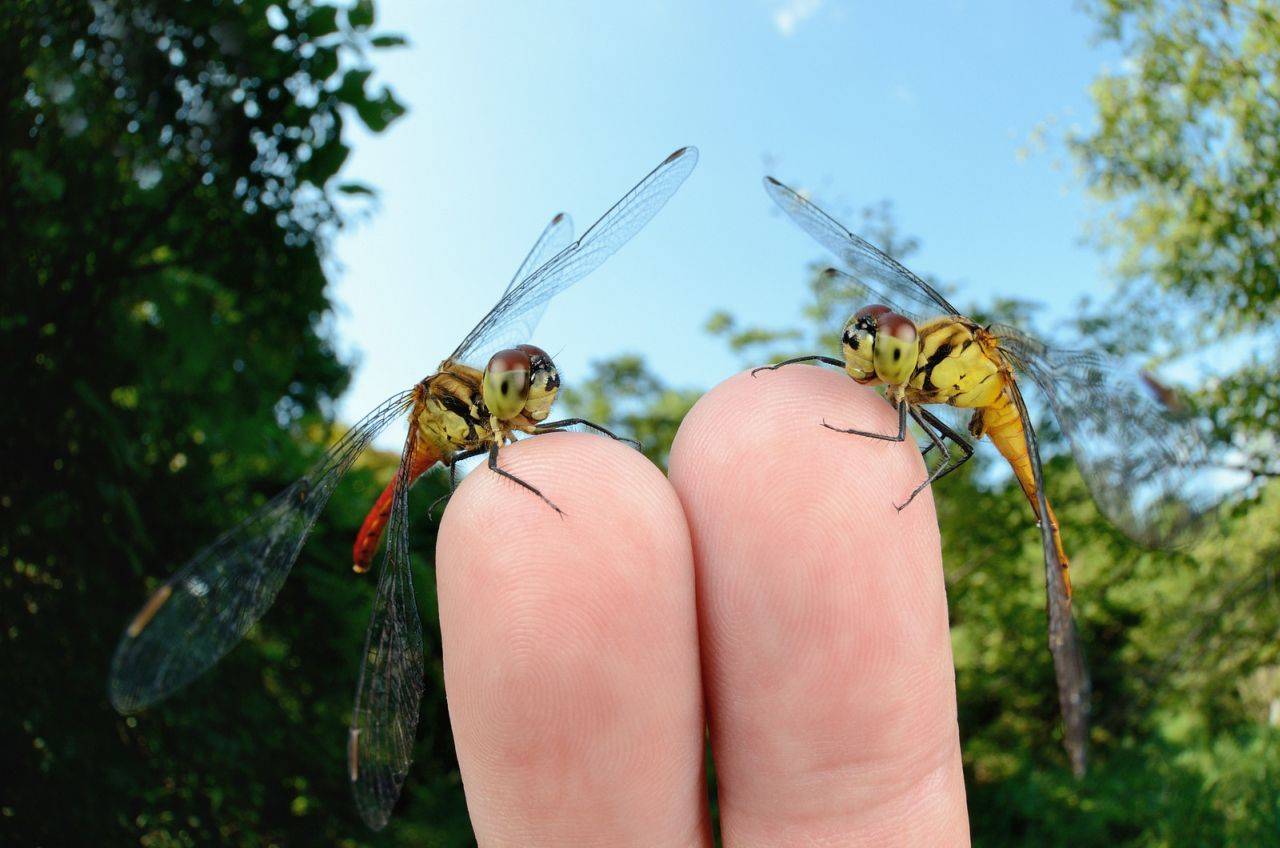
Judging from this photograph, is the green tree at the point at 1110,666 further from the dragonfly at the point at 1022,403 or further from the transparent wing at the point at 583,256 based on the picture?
the transparent wing at the point at 583,256

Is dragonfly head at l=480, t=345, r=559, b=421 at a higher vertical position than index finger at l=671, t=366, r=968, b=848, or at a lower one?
higher

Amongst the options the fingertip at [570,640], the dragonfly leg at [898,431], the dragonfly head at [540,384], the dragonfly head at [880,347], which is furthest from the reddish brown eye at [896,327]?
the dragonfly head at [540,384]

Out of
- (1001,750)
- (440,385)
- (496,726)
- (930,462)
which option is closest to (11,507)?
(440,385)

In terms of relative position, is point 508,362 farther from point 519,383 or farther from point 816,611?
point 816,611

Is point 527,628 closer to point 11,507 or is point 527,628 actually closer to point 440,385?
point 440,385

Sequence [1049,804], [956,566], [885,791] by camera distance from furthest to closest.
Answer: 1. [956,566]
2. [1049,804]
3. [885,791]

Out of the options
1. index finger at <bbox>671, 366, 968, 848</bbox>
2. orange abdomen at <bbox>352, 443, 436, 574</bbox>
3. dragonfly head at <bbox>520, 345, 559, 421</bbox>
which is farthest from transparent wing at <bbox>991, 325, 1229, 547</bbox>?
orange abdomen at <bbox>352, 443, 436, 574</bbox>

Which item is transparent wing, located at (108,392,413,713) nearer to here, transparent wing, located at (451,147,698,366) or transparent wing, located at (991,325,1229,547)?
transparent wing, located at (451,147,698,366)
